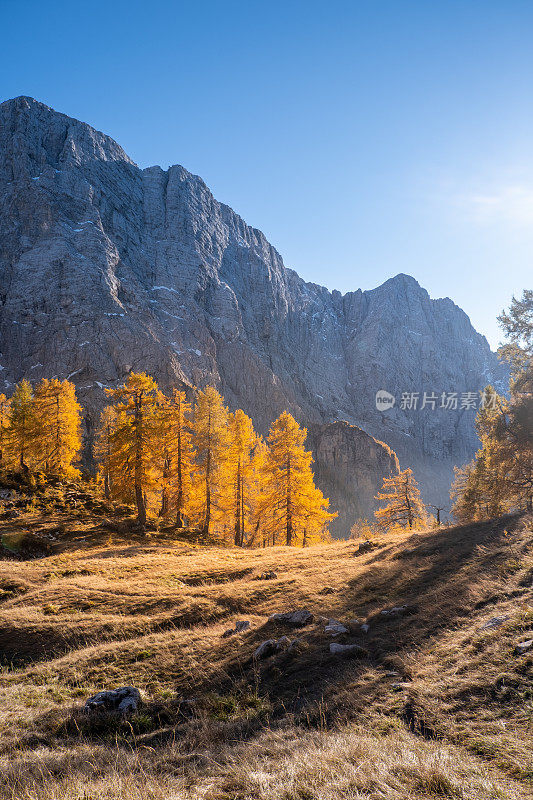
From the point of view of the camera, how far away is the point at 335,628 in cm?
965

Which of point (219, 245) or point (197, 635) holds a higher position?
point (219, 245)

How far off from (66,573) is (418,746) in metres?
17.0

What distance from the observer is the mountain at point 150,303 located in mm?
119438

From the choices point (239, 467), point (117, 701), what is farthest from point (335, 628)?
point (239, 467)

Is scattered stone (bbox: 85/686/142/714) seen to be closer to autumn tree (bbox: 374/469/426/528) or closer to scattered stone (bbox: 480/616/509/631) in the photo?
scattered stone (bbox: 480/616/509/631)

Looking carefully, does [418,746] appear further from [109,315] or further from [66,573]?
[109,315]

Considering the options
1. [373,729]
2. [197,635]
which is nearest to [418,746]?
[373,729]

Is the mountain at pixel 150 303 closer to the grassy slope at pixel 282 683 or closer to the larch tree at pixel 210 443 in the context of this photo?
the larch tree at pixel 210 443

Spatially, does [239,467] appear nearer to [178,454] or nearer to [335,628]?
[178,454]

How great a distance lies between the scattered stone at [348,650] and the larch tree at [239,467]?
22.3m

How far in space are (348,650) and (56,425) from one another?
3366 centimetres

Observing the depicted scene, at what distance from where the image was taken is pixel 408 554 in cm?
1566

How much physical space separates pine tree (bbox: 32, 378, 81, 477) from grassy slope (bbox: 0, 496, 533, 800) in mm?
20709

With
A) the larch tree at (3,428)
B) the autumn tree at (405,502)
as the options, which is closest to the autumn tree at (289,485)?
the autumn tree at (405,502)
